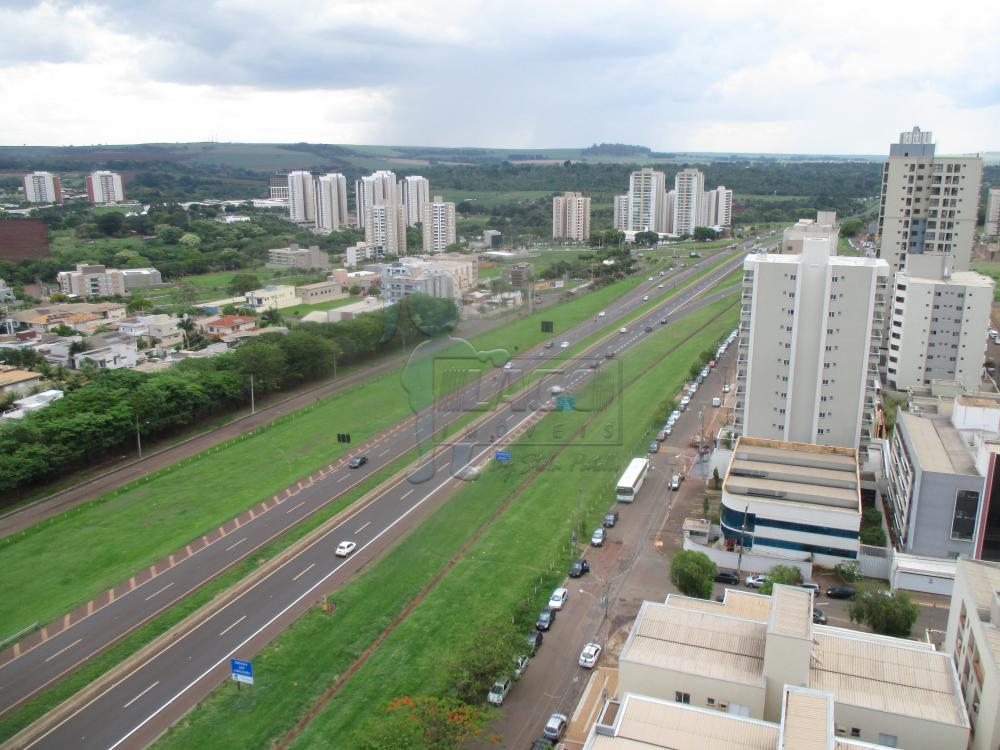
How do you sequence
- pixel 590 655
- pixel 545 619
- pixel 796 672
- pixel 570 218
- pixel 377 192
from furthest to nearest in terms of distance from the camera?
pixel 377 192, pixel 570 218, pixel 545 619, pixel 590 655, pixel 796 672

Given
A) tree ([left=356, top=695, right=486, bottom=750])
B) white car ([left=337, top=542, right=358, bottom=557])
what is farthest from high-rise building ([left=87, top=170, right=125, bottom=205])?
tree ([left=356, top=695, right=486, bottom=750])

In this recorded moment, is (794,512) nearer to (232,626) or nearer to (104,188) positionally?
(232,626)

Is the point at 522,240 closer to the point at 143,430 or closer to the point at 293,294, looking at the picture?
the point at 293,294

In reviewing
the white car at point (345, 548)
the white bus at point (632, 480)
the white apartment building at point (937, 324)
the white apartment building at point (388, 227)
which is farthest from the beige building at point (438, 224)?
the white car at point (345, 548)

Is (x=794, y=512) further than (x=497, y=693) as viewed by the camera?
Yes

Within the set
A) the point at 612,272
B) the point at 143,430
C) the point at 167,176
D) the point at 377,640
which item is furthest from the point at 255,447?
the point at 167,176

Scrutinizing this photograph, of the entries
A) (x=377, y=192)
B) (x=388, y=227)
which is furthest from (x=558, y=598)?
(x=377, y=192)
